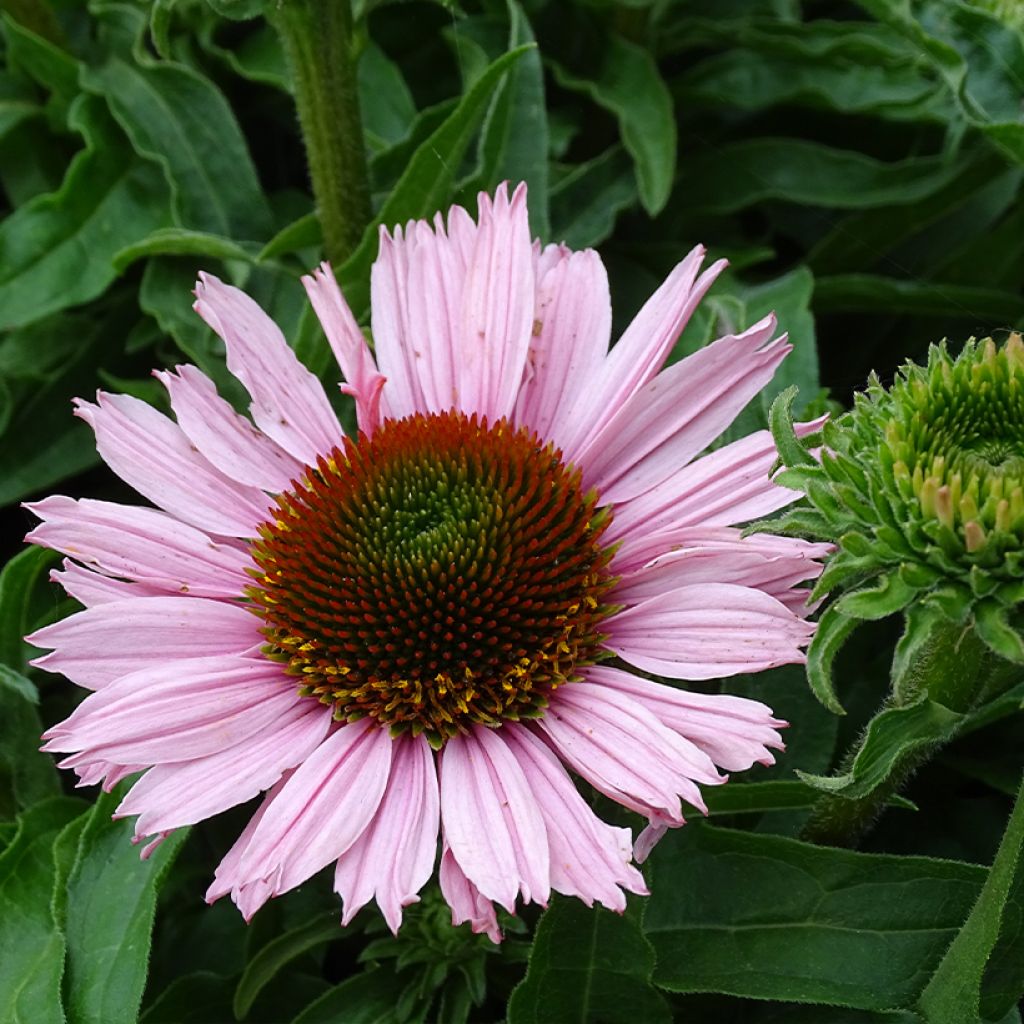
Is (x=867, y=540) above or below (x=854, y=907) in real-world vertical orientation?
above

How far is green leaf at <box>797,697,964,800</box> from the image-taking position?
2.78ft

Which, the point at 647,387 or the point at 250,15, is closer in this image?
the point at 647,387

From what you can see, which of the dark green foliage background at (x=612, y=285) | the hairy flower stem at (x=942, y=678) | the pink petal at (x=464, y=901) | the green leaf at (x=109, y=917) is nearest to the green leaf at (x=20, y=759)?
the dark green foliage background at (x=612, y=285)

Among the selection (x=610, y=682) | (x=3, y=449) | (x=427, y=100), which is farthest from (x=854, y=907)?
(x=427, y=100)

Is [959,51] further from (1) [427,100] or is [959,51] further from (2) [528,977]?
(2) [528,977]

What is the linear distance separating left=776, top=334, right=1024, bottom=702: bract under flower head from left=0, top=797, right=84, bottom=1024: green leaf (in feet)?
1.94

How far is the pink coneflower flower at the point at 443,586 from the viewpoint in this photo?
0.87 metres

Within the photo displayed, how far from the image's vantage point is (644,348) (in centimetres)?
103

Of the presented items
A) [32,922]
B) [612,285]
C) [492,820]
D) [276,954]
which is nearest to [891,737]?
[492,820]

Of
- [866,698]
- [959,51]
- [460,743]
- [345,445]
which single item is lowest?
[866,698]

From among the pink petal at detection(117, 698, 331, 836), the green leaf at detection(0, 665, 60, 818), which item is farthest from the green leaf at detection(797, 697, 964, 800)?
the green leaf at detection(0, 665, 60, 818)

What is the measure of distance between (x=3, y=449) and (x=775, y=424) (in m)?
0.96

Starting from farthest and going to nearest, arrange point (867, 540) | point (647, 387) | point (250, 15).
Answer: point (250, 15) < point (647, 387) < point (867, 540)

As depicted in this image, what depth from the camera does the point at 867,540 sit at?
781 millimetres
